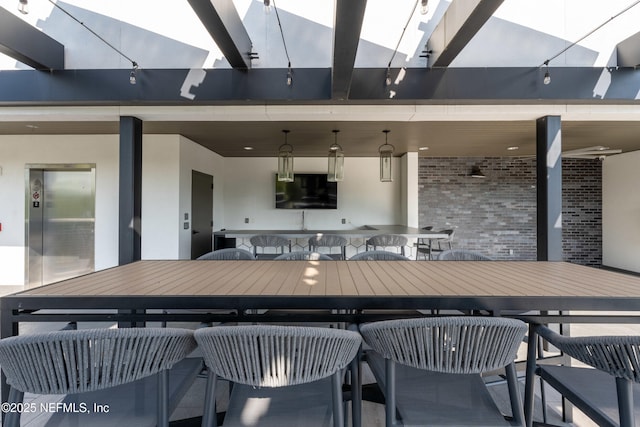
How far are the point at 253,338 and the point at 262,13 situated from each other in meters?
3.26

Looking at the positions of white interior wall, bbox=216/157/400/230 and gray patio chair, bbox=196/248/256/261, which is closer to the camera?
gray patio chair, bbox=196/248/256/261

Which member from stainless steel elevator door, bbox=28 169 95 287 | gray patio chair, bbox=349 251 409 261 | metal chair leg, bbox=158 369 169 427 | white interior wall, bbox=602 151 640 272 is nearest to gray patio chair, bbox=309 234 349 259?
gray patio chair, bbox=349 251 409 261

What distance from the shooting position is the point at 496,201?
662cm

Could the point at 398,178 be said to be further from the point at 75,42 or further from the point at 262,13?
the point at 75,42

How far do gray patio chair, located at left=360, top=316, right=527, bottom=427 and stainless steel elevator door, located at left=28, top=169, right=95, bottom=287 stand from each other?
16.5ft

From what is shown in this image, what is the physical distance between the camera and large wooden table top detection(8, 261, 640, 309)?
1.42 meters

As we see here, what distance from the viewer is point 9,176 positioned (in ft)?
15.4

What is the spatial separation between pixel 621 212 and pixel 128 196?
8456 mm

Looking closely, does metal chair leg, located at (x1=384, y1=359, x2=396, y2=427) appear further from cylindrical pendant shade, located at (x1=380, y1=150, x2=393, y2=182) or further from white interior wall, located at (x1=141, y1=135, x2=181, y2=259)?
white interior wall, located at (x1=141, y1=135, x2=181, y2=259)

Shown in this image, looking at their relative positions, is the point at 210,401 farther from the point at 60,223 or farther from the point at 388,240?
the point at 60,223

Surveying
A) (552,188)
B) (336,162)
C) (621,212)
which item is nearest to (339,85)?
(336,162)

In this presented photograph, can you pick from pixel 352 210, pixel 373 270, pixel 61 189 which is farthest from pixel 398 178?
pixel 61 189

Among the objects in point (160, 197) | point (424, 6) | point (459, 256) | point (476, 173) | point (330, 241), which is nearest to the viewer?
point (424, 6)

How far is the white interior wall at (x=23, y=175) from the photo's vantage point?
15.3 feet
